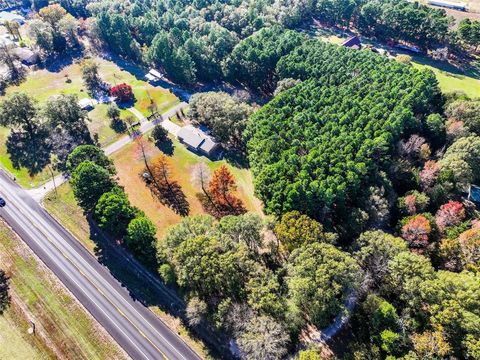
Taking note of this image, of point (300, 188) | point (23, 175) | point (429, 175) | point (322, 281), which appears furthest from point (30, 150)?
point (429, 175)

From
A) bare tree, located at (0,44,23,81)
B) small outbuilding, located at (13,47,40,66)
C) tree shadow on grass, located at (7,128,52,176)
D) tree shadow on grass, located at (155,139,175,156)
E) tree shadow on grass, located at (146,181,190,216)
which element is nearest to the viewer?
tree shadow on grass, located at (146,181,190,216)

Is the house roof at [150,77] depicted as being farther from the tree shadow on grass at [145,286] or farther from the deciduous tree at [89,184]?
the tree shadow on grass at [145,286]

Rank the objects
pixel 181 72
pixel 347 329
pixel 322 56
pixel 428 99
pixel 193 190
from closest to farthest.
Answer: pixel 347 329 < pixel 193 190 < pixel 428 99 < pixel 322 56 < pixel 181 72

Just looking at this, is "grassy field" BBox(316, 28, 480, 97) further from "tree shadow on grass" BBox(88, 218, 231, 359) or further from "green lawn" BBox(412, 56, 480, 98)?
"tree shadow on grass" BBox(88, 218, 231, 359)

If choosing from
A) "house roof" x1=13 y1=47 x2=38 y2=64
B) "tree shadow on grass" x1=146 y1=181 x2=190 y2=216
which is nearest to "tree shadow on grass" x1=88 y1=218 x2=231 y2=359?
"tree shadow on grass" x1=146 y1=181 x2=190 y2=216

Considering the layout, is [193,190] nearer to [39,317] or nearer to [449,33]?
[39,317]

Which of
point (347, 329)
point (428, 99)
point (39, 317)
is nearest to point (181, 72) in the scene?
point (428, 99)

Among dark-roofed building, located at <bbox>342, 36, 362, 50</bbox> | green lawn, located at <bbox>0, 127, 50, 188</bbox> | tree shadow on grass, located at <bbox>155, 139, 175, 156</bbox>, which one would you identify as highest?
dark-roofed building, located at <bbox>342, 36, 362, 50</bbox>
